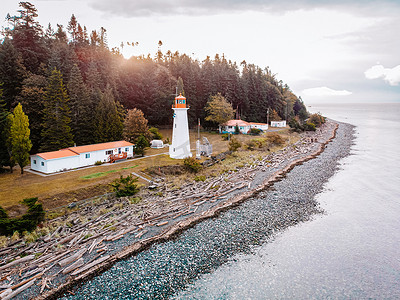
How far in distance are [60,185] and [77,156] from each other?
5916 millimetres

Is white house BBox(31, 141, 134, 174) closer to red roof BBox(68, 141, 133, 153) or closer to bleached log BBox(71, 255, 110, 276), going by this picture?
red roof BBox(68, 141, 133, 153)

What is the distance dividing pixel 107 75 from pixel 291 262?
47.2 metres

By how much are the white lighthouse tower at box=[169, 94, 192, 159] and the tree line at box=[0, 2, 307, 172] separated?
10649 millimetres

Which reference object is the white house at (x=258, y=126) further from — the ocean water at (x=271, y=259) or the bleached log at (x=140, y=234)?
Answer: the bleached log at (x=140, y=234)

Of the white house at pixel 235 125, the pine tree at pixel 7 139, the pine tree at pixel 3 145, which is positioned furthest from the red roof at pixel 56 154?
the white house at pixel 235 125

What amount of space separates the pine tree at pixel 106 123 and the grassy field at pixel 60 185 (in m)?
7.45

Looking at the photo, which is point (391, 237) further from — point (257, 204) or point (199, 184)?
point (199, 184)

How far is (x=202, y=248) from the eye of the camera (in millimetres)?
13258

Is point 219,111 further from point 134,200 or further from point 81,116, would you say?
point 134,200

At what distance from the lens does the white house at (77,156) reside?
77.8 ft

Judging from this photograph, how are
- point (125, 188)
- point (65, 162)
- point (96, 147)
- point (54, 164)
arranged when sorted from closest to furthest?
point (125, 188) → point (54, 164) → point (65, 162) → point (96, 147)

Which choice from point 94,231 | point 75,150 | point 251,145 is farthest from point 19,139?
point 251,145

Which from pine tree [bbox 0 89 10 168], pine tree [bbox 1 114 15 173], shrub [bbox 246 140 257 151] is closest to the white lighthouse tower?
shrub [bbox 246 140 257 151]

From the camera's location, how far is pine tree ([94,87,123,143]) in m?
32.9
